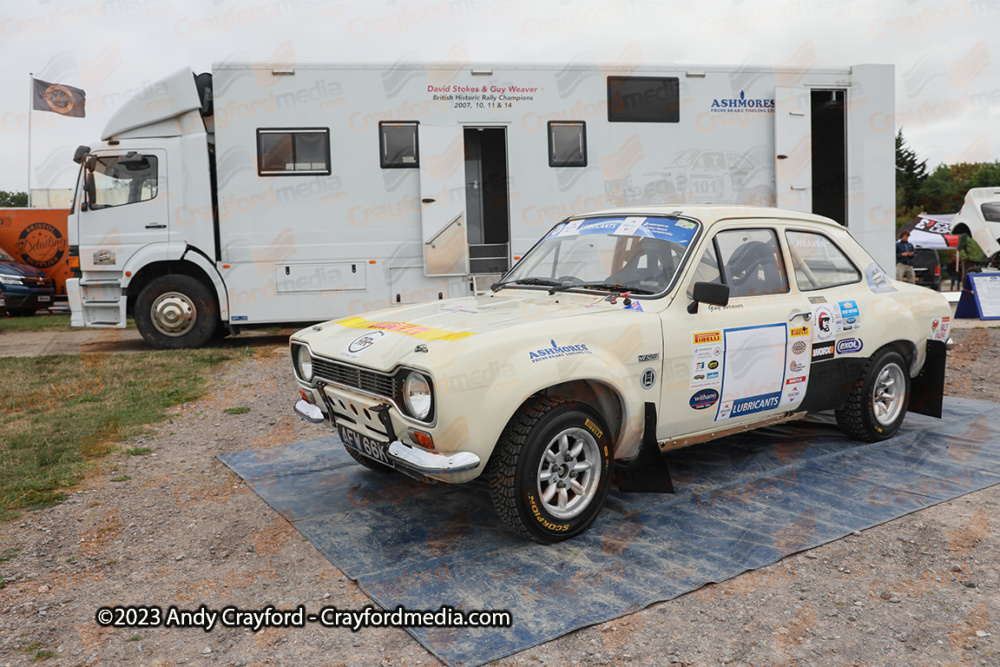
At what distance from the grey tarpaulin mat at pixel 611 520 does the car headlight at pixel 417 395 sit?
2.47 ft

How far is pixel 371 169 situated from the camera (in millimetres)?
10211

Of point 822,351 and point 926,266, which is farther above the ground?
point 926,266

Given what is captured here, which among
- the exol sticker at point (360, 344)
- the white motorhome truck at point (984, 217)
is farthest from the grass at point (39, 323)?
the white motorhome truck at point (984, 217)

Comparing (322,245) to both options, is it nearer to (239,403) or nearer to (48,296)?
(239,403)

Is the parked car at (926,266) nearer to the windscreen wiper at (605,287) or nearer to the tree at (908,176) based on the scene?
the windscreen wiper at (605,287)

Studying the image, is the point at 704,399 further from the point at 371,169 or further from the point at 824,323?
the point at 371,169

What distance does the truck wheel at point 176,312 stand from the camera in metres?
10.4

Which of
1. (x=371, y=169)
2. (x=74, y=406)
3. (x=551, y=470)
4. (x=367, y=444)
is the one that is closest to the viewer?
(x=551, y=470)

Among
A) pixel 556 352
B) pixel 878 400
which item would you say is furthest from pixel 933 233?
pixel 556 352

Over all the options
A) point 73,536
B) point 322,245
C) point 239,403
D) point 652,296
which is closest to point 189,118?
point 322,245

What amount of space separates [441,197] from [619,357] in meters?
6.82

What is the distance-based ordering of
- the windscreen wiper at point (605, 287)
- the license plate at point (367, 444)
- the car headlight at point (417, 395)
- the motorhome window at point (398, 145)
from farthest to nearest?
the motorhome window at point (398, 145), the windscreen wiper at point (605, 287), the license plate at point (367, 444), the car headlight at point (417, 395)

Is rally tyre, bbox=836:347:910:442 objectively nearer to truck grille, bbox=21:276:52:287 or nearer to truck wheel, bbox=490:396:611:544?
truck wheel, bbox=490:396:611:544

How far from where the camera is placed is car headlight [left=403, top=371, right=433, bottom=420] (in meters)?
3.43
